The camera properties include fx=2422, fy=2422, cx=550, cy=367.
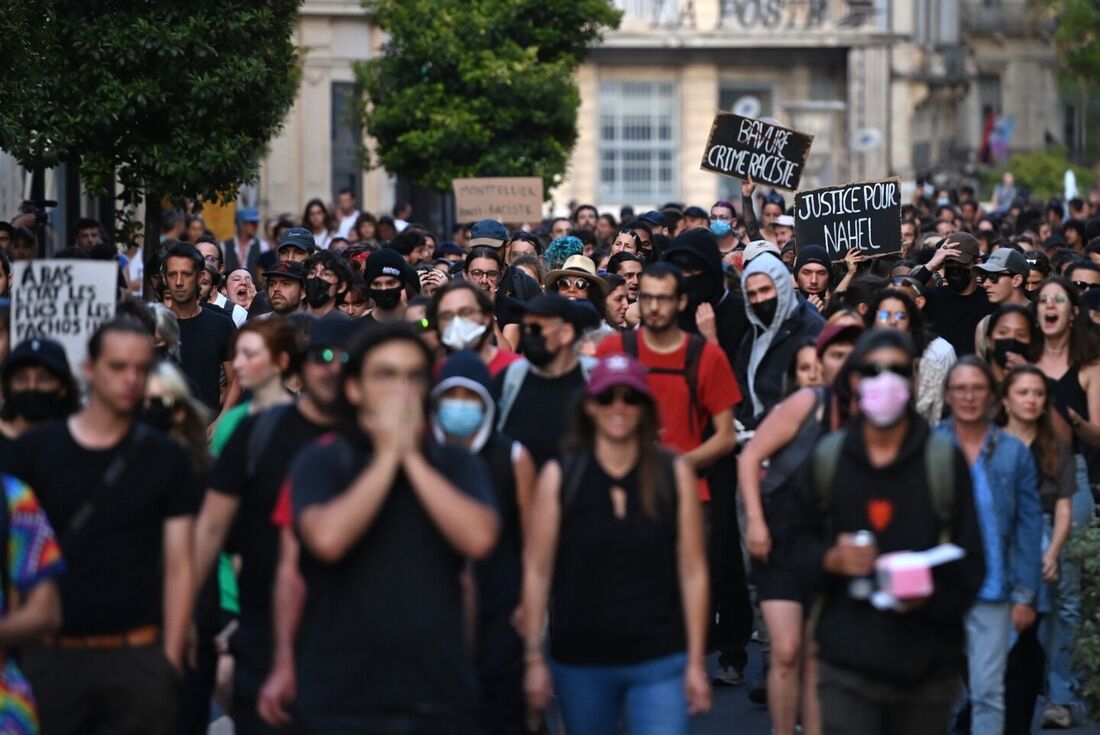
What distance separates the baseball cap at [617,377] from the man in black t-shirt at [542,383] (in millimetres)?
1179

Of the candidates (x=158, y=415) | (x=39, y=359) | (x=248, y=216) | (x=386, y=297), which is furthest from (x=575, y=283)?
(x=248, y=216)

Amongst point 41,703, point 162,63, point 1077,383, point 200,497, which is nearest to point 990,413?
point 1077,383

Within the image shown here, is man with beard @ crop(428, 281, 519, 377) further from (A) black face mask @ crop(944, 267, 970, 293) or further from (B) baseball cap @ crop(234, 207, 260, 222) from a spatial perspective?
(B) baseball cap @ crop(234, 207, 260, 222)

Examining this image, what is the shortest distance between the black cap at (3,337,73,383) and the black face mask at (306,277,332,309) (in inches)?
170

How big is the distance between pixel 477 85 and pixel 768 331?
65.4ft

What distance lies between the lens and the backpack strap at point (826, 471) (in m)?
7.06

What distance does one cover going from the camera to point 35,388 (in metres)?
7.69

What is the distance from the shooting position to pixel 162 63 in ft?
56.4

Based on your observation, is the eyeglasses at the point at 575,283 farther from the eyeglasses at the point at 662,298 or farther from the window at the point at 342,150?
the window at the point at 342,150

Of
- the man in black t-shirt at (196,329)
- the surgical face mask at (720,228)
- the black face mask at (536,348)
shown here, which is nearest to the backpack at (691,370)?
the black face mask at (536,348)

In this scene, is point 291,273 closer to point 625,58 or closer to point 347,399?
point 347,399

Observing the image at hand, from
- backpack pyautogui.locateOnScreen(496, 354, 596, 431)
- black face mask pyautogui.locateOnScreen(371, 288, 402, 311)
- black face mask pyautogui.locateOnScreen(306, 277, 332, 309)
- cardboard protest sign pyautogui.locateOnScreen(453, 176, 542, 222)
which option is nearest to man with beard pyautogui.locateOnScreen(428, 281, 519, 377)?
backpack pyautogui.locateOnScreen(496, 354, 596, 431)

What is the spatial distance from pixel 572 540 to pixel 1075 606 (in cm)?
339

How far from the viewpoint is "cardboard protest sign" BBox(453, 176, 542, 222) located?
23375 millimetres
